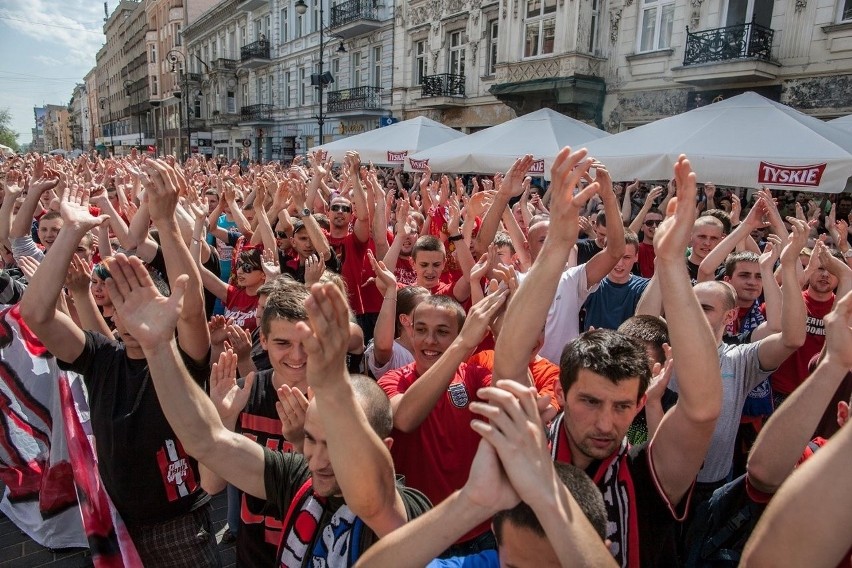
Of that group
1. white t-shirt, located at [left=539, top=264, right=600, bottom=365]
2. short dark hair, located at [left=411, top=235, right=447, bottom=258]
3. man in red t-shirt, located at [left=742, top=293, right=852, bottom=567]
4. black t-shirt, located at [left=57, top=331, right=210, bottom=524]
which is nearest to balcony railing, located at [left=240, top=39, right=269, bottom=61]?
short dark hair, located at [left=411, top=235, right=447, bottom=258]

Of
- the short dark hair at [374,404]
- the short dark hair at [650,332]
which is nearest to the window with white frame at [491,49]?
the short dark hair at [650,332]

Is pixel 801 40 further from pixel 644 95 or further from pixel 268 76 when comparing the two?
pixel 268 76

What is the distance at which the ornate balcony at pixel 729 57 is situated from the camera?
11.2 meters

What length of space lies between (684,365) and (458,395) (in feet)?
3.38

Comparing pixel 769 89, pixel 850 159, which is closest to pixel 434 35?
pixel 769 89

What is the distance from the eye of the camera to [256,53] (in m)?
32.6

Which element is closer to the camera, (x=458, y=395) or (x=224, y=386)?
(x=224, y=386)

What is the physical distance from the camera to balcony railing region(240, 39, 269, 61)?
32312 mm

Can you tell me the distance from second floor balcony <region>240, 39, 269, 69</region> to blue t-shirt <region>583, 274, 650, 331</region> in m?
32.9

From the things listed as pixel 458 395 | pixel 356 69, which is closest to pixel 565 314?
pixel 458 395

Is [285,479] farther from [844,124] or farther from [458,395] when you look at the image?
[844,124]

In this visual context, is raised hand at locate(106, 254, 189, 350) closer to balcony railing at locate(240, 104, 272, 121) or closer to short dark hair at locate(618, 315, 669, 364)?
short dark hair at locate(618, 315, 669, 364)

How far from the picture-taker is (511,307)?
1.89 m

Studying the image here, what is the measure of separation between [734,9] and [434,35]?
1075 cm
